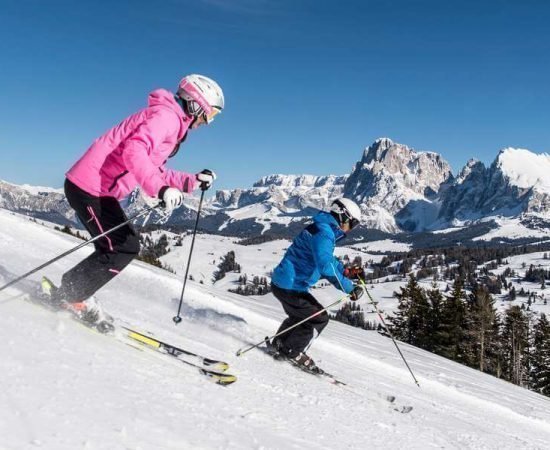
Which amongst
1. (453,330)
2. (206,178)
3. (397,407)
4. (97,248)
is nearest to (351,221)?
(206,178)

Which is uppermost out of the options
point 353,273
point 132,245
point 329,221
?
point 329,221

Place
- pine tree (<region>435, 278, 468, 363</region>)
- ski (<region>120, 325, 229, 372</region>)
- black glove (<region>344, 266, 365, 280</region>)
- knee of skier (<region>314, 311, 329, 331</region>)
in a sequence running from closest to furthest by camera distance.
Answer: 1. ski (<region>120, 325, 229, 372</region>)
2. knee of skier (<region>314, 311, 329, 331</region>)
3. black glove (<region>344, 266, 365, 280</region>)
4. pine tree (<region>435, 278, 468, 363</region>)

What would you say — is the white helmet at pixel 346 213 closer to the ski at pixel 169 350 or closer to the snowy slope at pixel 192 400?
the snowy slope at pixel 192 400

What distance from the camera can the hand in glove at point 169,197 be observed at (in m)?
5.19

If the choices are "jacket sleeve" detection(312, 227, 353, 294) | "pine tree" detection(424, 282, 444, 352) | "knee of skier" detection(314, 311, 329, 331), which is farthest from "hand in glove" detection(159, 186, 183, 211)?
"pine tree" detection(424, 282, 444, 352)

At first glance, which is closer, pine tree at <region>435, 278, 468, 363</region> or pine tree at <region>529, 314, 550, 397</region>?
pine tree at <region>435, 278, 468, 363</region>

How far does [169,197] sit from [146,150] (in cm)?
58

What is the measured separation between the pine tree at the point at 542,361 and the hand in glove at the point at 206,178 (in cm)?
5059

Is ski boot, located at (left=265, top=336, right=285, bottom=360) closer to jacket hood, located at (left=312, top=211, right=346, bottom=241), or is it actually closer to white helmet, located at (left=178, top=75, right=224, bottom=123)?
jacket hood, located at (left=312, top=211, right=346, bottom=241)

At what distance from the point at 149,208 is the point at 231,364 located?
2.40m

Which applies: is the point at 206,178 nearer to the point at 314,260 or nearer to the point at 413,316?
the point at 314,260

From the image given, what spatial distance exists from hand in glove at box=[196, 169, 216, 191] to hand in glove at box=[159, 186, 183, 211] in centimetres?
131

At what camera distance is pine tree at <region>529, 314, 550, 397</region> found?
158 ft

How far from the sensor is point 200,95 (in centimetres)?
582
